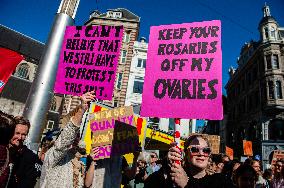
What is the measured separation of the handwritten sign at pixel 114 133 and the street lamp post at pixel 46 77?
1.02m

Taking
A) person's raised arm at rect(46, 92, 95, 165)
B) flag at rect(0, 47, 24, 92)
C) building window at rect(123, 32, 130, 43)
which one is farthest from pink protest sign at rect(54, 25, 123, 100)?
building window at rect(123, 32, 130, 43)

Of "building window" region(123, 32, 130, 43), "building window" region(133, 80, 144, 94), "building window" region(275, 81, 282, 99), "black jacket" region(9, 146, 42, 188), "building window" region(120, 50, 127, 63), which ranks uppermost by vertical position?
"building window" region(123, 32, 130, 43)

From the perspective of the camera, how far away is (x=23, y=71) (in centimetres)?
3916

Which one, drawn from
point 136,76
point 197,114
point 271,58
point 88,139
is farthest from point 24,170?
point 271,58

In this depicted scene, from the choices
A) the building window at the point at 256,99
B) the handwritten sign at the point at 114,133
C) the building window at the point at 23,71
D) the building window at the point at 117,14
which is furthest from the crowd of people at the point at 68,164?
the building window at the point at 23,71

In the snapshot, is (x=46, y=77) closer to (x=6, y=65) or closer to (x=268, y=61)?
(x=6, y=65)

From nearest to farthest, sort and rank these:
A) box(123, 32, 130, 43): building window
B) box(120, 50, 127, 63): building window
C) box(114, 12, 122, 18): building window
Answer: box(120, 50, 127, 63): building window < box(123, 32, 130, 43): building window < box(114, 12, 122, 18): building window

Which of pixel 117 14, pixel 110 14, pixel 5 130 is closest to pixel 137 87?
pixel 117 14

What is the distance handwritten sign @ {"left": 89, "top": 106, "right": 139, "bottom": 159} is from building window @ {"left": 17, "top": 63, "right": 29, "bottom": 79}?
1477 inches

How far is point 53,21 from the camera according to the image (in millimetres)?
5355

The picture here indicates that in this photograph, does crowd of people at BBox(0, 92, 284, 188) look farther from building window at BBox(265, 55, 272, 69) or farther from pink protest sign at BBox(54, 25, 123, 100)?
building window at BBox(265, 55, 272, 69)

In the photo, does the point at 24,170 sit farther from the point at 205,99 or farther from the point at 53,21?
the point at 53,21

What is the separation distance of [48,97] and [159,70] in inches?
86.5

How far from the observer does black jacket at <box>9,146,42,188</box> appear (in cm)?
288
